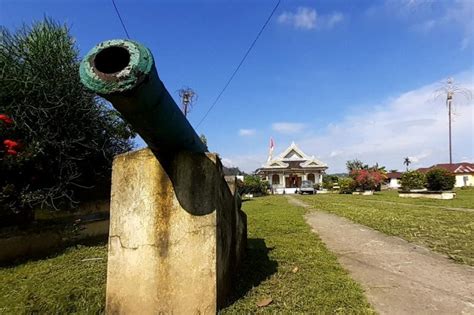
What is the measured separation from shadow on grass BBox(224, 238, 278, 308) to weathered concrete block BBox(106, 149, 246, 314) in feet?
1.41

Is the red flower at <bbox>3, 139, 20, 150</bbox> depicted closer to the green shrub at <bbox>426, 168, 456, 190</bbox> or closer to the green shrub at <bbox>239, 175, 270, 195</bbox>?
the green shrub at <bbox>426, 168, 456, 190</bbox>

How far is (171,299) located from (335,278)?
2067 millimetres

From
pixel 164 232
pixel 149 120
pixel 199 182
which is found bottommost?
pixel 164 232

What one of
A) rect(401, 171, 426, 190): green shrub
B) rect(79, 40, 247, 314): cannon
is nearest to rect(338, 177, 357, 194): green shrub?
rect(401, 171, 426, 190): green shrub

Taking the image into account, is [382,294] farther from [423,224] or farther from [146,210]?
[423,224]

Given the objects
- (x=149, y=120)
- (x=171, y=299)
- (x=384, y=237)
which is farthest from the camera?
(x=384, y=237)

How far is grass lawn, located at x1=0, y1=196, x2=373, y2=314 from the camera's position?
331 centimetres

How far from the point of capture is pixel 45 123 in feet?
20.8

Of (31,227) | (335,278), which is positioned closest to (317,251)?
(335,278)

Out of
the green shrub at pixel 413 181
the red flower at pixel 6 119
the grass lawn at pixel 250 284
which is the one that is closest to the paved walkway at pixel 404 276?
the grass lawn at pixel 250 284

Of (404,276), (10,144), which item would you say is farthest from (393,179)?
(10,144)

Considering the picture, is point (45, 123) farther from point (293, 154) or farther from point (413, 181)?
point (293, 154)

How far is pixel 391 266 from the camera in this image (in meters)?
4.86

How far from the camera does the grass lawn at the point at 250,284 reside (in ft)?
10.9
